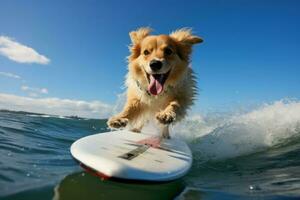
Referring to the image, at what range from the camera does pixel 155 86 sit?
17.6ft

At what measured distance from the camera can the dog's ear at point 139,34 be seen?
19.4 feet

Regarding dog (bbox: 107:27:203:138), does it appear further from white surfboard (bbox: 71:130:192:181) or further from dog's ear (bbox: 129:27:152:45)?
white surfboard (bbox: 71:130:192:181)

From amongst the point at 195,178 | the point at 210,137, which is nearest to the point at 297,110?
the point at 210,137

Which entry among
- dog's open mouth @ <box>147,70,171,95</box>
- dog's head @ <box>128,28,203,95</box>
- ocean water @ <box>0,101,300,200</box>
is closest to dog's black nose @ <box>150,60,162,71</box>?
dog's head @ <box>128,28,203,95</box>

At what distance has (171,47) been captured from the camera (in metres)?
5.45

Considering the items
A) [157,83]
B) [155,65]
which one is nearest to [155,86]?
[157,83]

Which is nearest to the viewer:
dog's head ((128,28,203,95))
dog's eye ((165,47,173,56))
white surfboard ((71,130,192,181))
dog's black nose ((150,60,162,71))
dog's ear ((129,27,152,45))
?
white surfboard ((71,130,192,181))

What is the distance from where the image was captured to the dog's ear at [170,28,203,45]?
586 centimetres

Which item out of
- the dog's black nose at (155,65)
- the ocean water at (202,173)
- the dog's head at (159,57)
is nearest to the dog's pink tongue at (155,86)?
the dog's head at (159,57)

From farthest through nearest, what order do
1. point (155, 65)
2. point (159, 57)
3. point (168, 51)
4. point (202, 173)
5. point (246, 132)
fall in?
point (246, 132) < point (168, 51) < point (159, 57) < point (155, 65) < point (202, 173)

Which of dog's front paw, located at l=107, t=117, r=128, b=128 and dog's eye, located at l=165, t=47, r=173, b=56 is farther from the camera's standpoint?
dog's eye, located at l=165, t=47, r=173, b=56

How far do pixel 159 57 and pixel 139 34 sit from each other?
1023 millimetres

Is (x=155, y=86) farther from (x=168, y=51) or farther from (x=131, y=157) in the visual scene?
(x=131, y=157)

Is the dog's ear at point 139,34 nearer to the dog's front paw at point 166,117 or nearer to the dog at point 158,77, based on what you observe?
the dog at point 158,77
